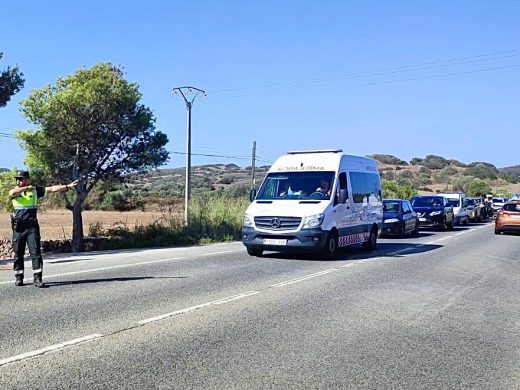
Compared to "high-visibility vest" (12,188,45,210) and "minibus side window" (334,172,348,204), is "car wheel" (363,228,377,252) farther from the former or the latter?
"high-visibility vest" (12,188,45,210)

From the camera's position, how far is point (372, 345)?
6758 mm

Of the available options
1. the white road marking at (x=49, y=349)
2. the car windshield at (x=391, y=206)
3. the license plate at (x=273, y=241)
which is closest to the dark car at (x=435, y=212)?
the car windshield at (x=391, y=206)

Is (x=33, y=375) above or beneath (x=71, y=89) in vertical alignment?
beneath

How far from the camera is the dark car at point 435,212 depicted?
30078 millimetres

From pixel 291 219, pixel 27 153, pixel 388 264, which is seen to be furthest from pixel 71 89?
pixel 388 264

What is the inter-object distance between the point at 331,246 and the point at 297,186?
1766 mm

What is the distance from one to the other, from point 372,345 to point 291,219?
788 cm

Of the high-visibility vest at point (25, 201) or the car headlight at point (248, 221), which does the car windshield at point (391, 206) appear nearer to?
the car headlight at point (248, 221)

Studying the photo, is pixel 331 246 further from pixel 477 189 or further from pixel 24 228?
pixel 477 189

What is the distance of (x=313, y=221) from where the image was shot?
1446 cm

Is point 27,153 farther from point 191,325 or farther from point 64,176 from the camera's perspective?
point 191,325

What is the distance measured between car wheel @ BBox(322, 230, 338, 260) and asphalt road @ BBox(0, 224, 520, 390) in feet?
4.66

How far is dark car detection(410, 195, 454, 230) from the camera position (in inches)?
1184

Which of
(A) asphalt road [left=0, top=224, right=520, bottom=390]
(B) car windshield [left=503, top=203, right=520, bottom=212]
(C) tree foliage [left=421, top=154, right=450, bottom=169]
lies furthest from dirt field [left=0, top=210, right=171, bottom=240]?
(C) tree foliage [left=421, top=154, right=450, bottom=169]
